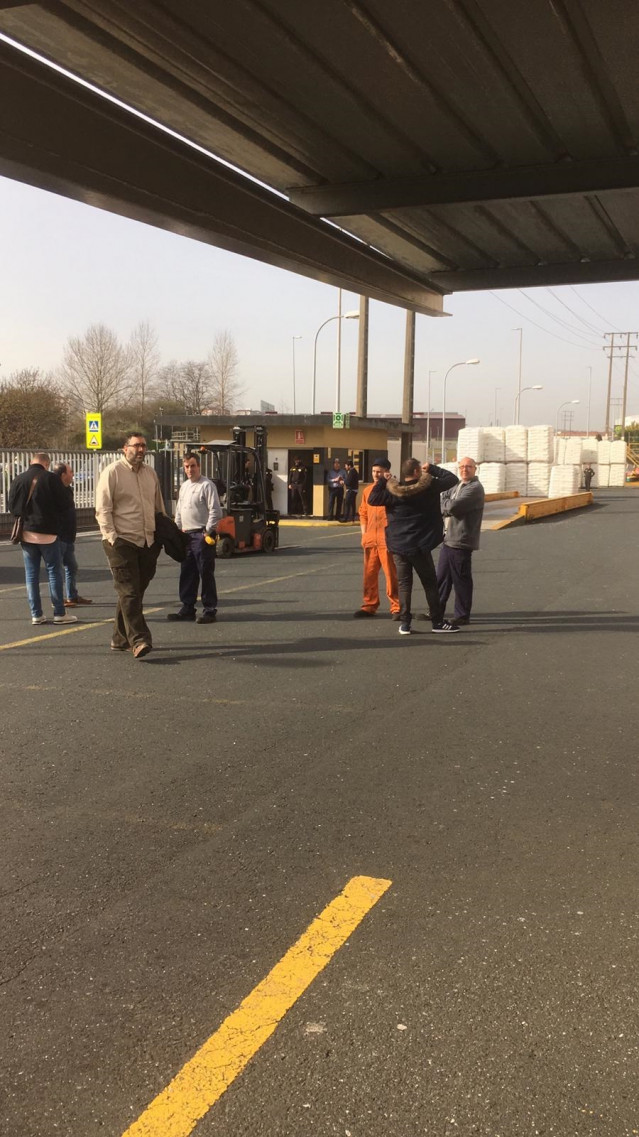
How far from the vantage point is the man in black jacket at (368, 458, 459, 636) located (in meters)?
8.76

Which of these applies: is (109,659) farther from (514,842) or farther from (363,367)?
(363,367)

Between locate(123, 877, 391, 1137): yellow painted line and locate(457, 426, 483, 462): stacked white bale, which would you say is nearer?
locate(123, 877, 391, 1137): yellow painted line

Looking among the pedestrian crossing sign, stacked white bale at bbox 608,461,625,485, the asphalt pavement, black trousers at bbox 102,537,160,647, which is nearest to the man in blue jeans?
the asphalt pavement

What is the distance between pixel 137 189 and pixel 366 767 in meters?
3.68

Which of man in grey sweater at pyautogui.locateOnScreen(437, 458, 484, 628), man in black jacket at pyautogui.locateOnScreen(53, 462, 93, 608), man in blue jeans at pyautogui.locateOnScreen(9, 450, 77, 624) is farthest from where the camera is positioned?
man in black jacket at pyautogui.locateOnScreen(53, 462, 93, 608)

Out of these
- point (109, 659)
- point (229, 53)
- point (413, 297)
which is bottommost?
point (109, 659)

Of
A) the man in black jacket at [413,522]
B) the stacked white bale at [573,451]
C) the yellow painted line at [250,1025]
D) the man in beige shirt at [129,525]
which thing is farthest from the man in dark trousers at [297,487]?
the stacked white bale at [573,451]

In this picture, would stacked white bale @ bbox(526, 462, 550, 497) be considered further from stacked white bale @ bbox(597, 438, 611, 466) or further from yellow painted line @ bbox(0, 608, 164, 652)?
yellow painted line @ bbox(0, 608, 164, 652)

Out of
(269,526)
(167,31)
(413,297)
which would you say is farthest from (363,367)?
(167,31)

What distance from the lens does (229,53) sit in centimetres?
459

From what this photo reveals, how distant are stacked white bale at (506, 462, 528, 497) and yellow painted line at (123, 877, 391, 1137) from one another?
131 ft

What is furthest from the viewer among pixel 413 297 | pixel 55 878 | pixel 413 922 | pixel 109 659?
pixel 413 297

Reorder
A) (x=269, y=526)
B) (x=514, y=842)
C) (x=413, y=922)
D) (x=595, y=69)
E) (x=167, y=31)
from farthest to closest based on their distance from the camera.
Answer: (x=269, y=526) → (x=595, y=69) → (x=167, y=31) → (x=514, y=842) → (x=413, y=922)

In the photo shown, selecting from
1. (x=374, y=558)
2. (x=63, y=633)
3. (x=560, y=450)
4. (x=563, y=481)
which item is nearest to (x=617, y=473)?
(x=560, y=450)
